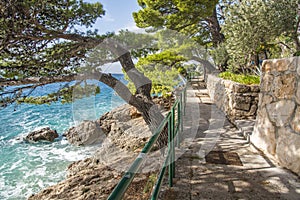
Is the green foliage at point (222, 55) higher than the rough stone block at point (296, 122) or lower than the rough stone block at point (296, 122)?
higher

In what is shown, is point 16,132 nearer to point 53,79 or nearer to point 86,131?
point 86,131

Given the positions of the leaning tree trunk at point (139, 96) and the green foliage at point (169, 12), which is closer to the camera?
the leaning tree trunk at point (139, 96)

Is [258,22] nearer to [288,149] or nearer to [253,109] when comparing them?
[253,109]

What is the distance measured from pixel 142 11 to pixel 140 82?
5.18 meters

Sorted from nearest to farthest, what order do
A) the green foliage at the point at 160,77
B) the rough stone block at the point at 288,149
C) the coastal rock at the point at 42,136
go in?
the rough stone block at the point at 288,149 < the green foliage at the point at 160,77 < the coastal rock at the point at 42,136

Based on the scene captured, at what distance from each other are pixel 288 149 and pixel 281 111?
0.55 metres

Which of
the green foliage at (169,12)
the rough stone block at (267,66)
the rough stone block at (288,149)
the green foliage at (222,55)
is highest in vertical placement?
the green foliage at (169,12)

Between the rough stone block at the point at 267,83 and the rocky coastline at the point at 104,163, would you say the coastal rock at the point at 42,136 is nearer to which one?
the rocky coastline at the point at 104,163

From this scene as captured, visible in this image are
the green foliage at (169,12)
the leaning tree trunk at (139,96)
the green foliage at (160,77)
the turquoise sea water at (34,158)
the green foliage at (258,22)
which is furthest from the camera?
the green foliage at (169,12)

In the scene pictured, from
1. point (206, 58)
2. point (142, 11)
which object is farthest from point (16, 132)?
point (206, 58)

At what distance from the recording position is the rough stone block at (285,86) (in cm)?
281

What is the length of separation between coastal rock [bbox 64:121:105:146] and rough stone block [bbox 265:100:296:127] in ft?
29.8

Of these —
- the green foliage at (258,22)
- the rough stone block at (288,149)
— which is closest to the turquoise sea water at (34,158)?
the green foliage at (258,22)

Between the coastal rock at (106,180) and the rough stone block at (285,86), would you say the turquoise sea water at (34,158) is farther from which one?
the rough stone block at (285,86)
